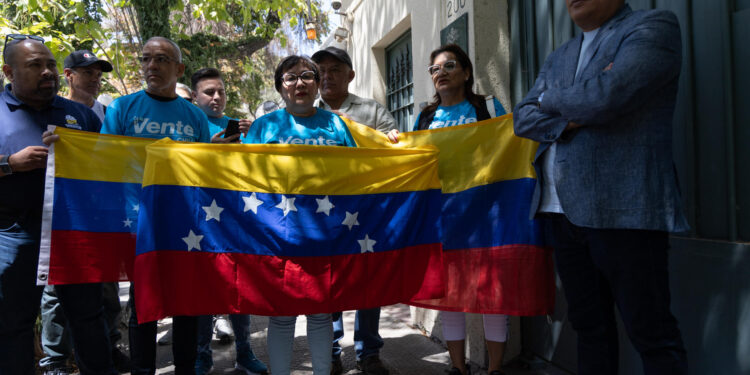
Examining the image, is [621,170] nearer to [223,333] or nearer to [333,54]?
[333,54]

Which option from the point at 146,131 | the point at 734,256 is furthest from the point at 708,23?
the point at 146,131

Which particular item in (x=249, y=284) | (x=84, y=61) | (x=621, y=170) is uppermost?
(x=84, y=61)

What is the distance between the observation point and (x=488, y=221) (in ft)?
11.0

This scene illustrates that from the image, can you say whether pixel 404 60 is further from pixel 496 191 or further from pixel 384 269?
pixel 384 269

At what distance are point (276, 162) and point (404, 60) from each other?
4104mm

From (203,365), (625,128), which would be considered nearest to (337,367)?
(203,365)

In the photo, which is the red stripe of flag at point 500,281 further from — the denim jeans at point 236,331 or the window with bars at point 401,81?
the window with bars at point 401,81

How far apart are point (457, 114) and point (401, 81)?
128 inches

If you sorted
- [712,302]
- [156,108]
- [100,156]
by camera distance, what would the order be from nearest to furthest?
[712,302]
[100,156]
[156,108]

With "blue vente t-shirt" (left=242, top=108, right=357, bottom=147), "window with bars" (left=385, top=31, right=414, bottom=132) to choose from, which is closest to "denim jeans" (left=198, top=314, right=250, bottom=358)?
"blue vente t-shirt" (left=242, top=108, right=357, bottom=147)

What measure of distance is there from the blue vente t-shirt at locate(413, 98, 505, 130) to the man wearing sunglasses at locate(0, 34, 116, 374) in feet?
8.07

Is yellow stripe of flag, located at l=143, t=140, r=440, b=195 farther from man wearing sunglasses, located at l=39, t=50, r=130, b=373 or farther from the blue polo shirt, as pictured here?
man wearing sunglasses, located at l=39, t=50, r=130, b=373

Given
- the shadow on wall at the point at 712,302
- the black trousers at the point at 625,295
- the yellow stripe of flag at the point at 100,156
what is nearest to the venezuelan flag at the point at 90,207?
the yellow stripe of flag at the point at 100,156

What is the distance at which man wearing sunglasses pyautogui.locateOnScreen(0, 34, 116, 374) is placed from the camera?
9.20 ft
